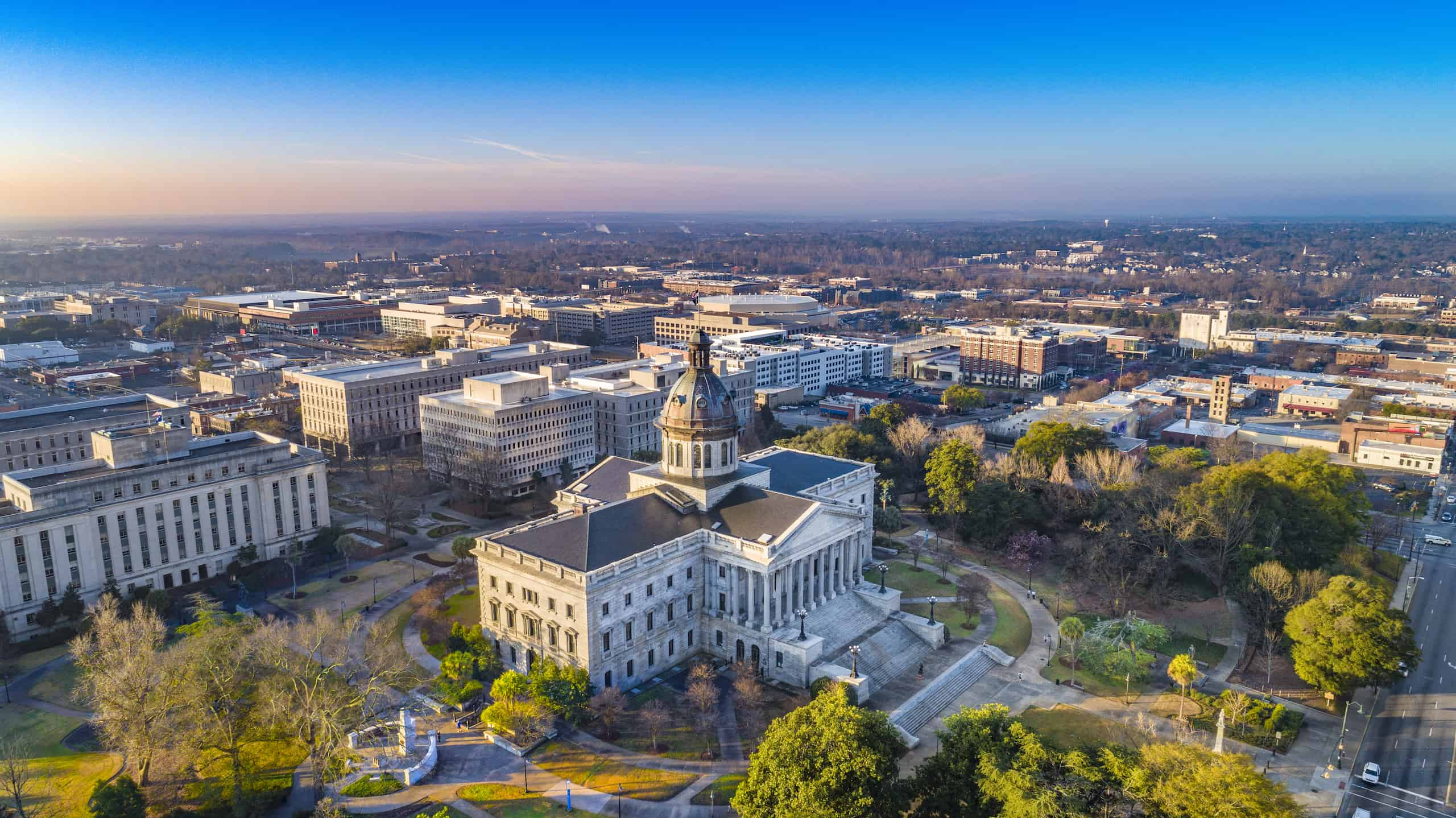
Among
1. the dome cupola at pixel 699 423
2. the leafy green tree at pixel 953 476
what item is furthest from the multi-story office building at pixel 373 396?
the leafy green tree at pixel 953 476

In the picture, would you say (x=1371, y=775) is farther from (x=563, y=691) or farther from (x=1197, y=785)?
(x=563, y=691)

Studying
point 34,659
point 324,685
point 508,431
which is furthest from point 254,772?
point 508,431

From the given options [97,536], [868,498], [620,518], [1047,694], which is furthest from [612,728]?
[97,536]

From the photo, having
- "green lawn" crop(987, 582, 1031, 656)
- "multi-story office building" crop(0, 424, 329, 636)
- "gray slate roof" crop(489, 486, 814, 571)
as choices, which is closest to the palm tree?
"green lawn" crop(987, 582, 1031, 656)

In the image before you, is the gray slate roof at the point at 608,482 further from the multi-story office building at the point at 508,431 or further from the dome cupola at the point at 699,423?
the multi-story office building at the point at 508,431

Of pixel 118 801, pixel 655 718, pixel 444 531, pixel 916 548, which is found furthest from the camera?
pixel 444 531

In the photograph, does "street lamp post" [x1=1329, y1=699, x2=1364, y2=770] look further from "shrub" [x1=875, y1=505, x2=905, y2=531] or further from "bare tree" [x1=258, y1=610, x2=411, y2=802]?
"bare tree" [x1=258, y1=610, x2=411, y2=802]

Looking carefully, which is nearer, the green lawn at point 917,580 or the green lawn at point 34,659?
the green lawn at point 34,659
